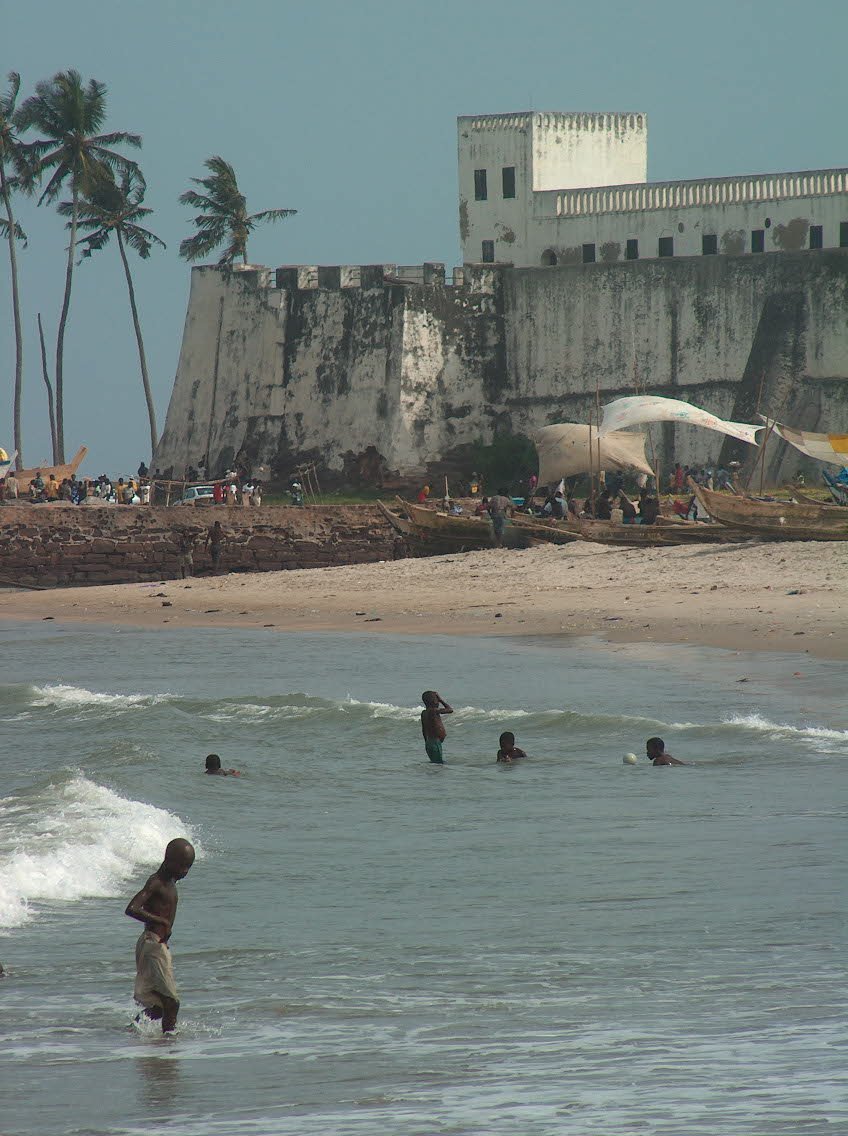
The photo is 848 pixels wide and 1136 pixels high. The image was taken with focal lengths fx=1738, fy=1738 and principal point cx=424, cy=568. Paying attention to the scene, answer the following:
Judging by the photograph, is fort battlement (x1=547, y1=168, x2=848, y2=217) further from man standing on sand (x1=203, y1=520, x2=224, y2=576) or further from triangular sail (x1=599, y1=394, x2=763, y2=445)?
man standing on sand (x1=203, y1=520, x2=224, y2=576)

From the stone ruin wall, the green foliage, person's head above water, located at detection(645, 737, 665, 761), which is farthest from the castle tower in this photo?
person's head above water, located at detection(645, 737, 665, 761)

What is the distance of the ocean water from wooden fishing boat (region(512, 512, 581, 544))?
13.6m

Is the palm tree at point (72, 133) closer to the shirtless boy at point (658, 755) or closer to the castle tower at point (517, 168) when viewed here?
the castle tower at point (517, 168)

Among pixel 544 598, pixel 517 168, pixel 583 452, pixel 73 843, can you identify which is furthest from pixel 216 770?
pixel 517 168

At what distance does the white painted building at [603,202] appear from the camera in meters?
41.2

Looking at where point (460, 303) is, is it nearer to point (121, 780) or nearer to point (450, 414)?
point (450, 414)

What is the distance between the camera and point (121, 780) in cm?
1449

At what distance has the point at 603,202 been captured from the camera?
43.6 m

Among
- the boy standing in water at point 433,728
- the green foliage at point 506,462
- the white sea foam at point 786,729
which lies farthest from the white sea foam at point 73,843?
the green foliage at point 506,462

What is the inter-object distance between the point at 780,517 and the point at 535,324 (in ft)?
53.3

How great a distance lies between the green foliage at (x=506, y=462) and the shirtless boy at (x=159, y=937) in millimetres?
34670

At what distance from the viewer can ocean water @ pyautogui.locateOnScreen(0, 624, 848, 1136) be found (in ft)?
21.8

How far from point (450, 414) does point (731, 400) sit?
705cm

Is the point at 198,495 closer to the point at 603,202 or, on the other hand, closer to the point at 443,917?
the point at 603,202
